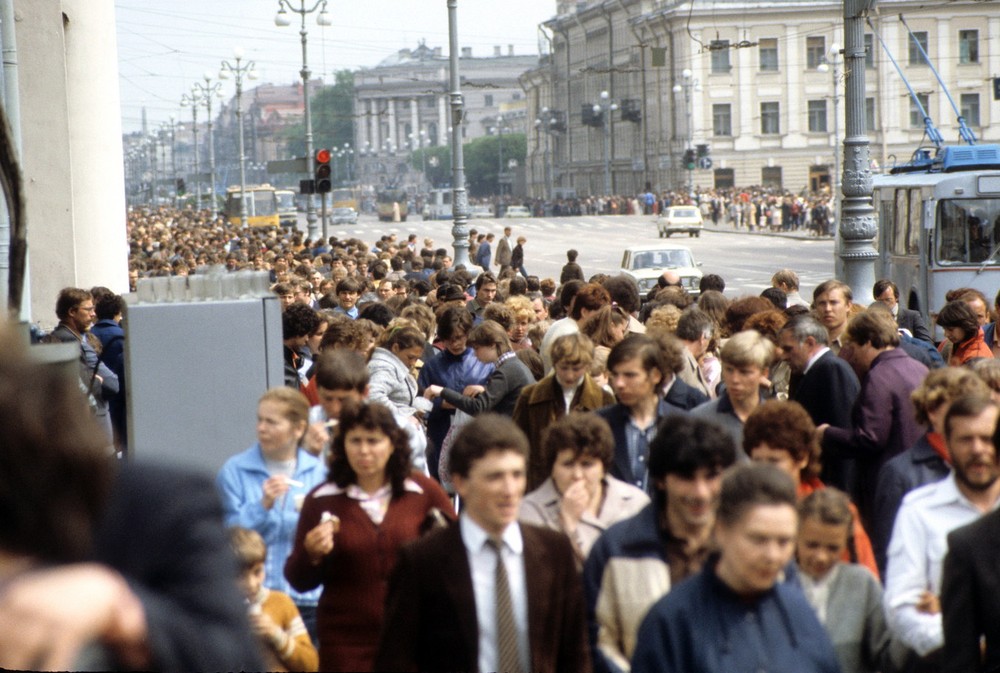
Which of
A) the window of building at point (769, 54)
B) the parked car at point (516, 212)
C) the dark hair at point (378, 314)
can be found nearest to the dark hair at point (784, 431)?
the dark hair at point (378, 314)

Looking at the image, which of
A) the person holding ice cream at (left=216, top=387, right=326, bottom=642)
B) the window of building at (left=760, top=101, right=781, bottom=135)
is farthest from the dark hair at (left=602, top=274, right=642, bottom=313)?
the window of building at (left=760, top=101, right=781, bottom=135)

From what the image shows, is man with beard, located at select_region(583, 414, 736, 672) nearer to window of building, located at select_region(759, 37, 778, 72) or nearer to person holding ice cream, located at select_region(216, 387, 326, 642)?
person holding ice cream, located at select_region(216, 387, 326, 642)

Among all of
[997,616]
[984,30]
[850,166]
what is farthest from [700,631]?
[984,30]

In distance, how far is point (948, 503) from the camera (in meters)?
4.68

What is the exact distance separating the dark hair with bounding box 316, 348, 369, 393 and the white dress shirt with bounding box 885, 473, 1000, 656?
105 inches

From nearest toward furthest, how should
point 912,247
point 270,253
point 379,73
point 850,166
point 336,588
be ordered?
point 336,588 → point 850,166 → point 912,247 → point 270,253 → point 379,73

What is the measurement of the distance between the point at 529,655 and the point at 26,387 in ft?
8.91

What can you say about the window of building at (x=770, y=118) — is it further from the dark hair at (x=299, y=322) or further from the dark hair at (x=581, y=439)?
the dark hair at (x=581, y=439)

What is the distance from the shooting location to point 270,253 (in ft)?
99.2

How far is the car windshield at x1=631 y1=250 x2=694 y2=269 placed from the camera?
110 feet

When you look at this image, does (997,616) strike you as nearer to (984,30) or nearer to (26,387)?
(26,387)

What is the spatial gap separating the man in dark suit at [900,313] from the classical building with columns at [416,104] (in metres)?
163

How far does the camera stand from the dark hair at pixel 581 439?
5078mm

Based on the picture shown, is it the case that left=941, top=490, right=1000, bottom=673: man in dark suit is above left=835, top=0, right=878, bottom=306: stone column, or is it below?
below
